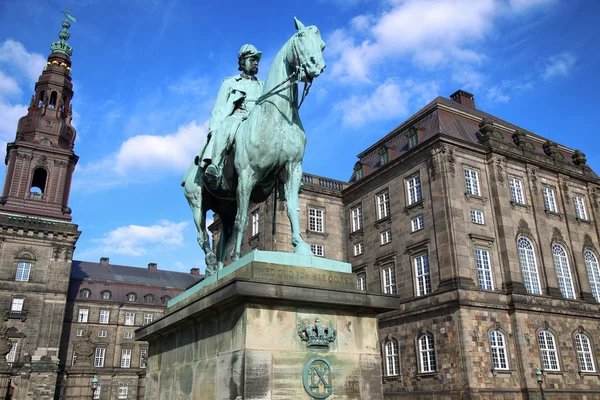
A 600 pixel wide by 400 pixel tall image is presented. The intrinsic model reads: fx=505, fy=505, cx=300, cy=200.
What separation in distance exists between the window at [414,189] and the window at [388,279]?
498 centimetres

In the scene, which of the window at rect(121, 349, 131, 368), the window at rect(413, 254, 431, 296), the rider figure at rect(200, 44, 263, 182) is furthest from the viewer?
the window at rect(121, 349, 131, 368)

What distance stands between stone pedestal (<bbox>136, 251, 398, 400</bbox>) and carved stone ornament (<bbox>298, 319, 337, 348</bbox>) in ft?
0.04

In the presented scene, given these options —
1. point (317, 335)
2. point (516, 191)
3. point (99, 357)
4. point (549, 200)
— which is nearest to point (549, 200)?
point (549, 200)

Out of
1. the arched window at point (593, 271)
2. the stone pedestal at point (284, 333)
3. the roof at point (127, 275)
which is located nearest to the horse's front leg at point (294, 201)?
the stone pedestal at point (284, 333)

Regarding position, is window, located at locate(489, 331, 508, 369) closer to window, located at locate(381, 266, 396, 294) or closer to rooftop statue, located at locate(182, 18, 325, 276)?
window, located at locate(381, 266, 396, 294)

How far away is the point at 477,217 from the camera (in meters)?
32.6

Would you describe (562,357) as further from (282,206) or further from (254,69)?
(254,69)

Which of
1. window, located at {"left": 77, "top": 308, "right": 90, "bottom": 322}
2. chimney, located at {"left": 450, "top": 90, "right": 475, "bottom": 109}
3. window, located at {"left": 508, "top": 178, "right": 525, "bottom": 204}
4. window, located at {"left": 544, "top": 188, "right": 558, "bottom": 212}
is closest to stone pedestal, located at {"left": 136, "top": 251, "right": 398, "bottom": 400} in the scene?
window, located at {"left": 508, "top": 178, "right": 525, "bottom": 204}

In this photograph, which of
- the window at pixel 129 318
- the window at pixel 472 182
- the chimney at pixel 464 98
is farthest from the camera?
the window at pixel 129 318

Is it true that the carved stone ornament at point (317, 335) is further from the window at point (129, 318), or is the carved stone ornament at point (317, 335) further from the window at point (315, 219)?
the window at point (129, 318)

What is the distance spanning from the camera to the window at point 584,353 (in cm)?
3228

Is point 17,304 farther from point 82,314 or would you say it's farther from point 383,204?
point 383,204

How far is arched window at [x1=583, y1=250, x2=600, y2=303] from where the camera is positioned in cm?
3634

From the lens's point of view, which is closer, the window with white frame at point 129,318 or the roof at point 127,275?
the window with white frame at point 129,318
